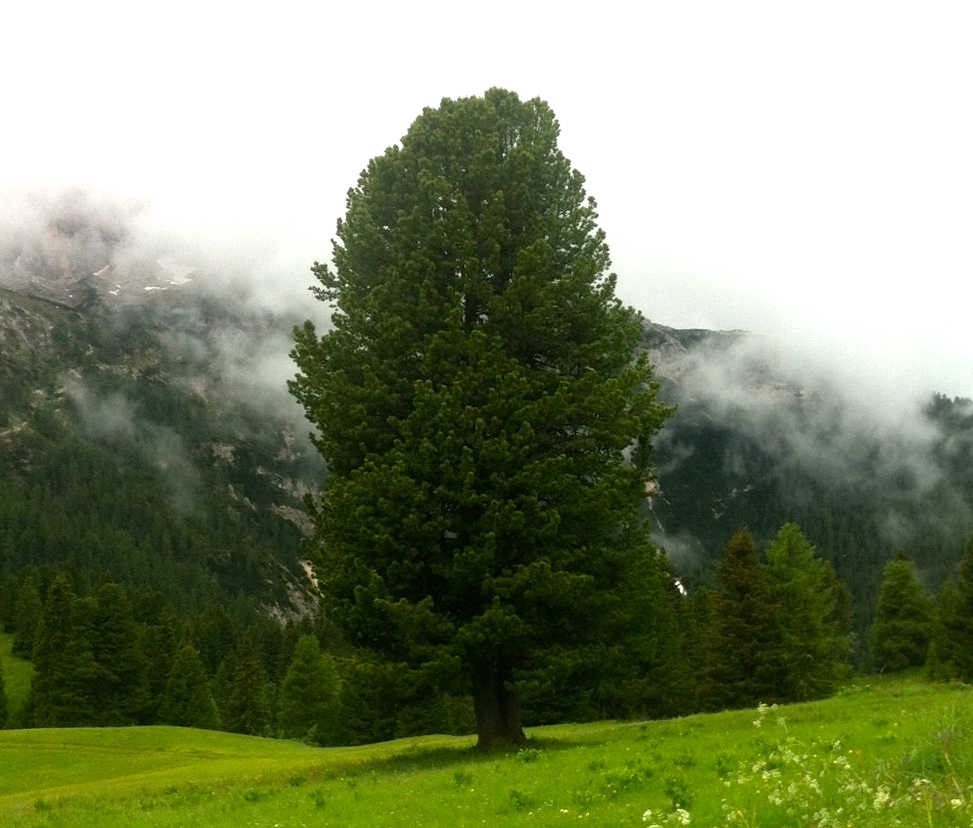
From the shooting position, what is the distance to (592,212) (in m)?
24.9

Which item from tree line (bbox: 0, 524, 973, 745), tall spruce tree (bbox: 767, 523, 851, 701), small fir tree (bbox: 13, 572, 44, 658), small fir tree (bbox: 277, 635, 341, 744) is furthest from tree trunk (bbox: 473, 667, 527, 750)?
small fir tree (bbox: 13, 572, 44, 658)

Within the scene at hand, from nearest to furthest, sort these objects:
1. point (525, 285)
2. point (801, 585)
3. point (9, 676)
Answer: point (525, 285)
point (801, 585)
point (9, 676)

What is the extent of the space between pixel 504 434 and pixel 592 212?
25.5ft

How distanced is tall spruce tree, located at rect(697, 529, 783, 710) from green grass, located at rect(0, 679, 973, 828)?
27.4 meters

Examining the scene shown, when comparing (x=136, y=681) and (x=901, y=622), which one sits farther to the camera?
(x=136, y=681)

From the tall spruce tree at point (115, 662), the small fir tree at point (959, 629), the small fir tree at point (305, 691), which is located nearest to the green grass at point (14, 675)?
the tall spruce tree at point (115, 662)

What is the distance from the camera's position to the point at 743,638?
55.4m

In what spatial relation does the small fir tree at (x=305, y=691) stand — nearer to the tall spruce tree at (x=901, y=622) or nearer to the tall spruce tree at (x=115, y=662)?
the tall spruce tree at (x=115, y=662)

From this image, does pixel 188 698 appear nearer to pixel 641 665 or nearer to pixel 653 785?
pixel 641 665

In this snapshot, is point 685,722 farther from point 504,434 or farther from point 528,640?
point 504,434

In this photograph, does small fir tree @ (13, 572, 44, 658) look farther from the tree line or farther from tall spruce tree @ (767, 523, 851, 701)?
tall spruce tree @ (767, 523, 851, 701)

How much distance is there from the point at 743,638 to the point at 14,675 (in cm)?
8922

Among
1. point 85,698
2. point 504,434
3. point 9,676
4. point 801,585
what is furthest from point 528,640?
point 9,676

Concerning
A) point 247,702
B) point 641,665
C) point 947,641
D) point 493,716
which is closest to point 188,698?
point 247,702
